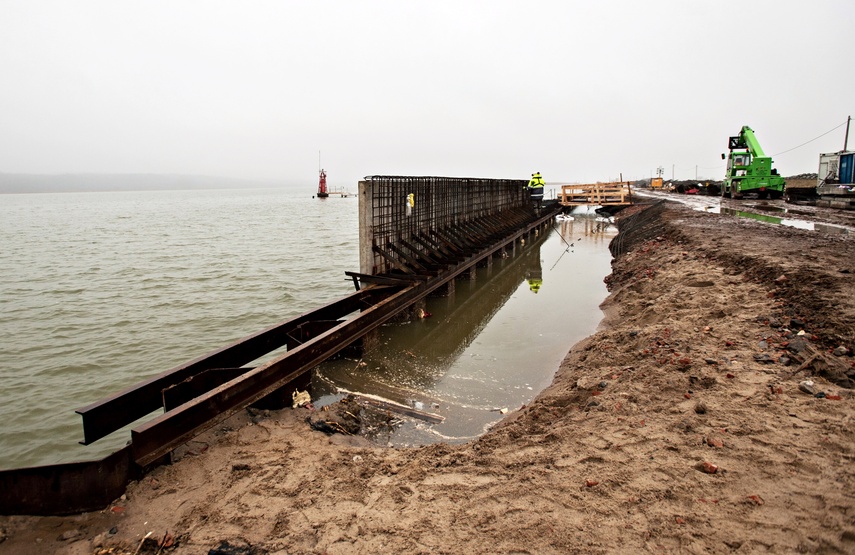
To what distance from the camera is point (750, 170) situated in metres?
29.5

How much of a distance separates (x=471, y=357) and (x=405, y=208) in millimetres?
4737

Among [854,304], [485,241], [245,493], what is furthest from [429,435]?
[485,241]

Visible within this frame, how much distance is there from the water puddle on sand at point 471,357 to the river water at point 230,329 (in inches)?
1.1

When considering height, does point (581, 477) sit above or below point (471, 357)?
above

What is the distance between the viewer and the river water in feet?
19.6

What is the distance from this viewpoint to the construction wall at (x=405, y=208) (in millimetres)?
9703

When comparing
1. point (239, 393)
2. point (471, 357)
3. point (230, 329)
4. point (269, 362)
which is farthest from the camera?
point (230, 329)

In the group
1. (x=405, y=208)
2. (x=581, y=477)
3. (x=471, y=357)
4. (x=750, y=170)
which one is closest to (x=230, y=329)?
(x=405, y=208)

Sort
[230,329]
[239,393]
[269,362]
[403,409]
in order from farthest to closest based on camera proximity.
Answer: [230,329] → [403,409] → [269,362] → [239,393]

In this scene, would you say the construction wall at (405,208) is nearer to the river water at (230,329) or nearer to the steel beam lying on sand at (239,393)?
the river water at (230,329)

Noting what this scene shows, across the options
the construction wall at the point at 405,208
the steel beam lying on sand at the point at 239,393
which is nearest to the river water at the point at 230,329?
the steel beam lying on sand at the point at 239,393

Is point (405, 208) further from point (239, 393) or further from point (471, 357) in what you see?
point (239, 393)

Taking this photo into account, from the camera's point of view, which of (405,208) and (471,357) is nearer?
(471,357)

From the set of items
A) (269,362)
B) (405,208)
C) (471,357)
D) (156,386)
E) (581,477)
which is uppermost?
(405,208)
